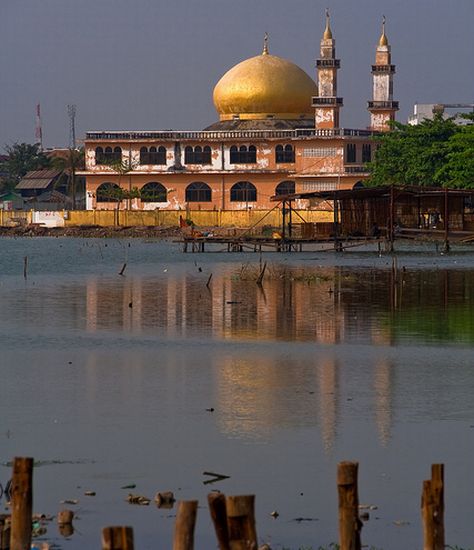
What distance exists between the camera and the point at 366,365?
2153 centimetres

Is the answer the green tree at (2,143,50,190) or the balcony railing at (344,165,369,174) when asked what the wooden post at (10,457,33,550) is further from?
the green tree at (2,143,50,190)

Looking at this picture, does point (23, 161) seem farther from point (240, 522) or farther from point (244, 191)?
point (240, 522)

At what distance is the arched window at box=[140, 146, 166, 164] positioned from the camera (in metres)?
83.0

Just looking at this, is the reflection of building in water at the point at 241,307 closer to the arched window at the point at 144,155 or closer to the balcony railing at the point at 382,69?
the balcony railing at the point at 382,69

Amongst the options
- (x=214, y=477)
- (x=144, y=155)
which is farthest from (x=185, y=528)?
(x=144, y=155)

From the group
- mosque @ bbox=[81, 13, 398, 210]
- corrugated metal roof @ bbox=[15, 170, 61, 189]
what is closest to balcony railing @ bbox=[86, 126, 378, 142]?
mosque @ bbox=[81, 13, 398, 210]

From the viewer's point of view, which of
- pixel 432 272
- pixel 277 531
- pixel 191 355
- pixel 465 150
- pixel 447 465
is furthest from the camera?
pixel 465 150

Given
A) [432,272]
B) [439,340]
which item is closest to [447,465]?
[439,340]

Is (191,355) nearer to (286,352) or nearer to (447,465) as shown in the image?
(286,352)

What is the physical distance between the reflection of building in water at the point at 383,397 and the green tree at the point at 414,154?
45.3 meters

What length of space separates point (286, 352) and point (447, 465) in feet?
30.8

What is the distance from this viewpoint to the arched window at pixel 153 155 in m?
83.0

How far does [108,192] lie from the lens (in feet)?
273

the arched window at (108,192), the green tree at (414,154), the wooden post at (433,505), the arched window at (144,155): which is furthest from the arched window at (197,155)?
the wooden post at (433,505)
